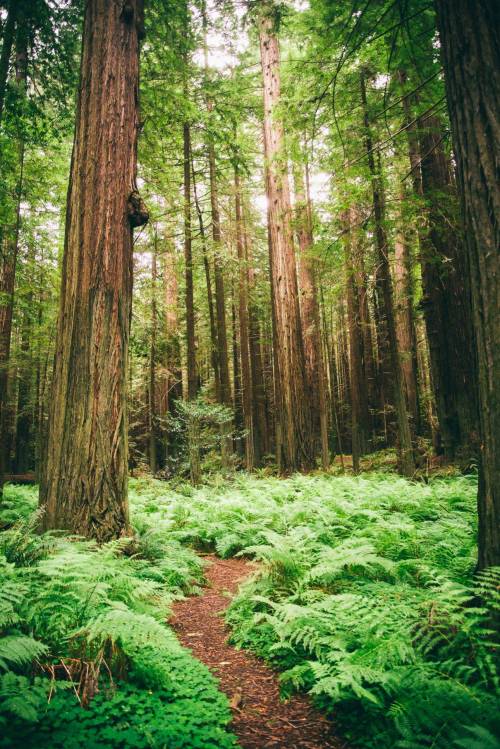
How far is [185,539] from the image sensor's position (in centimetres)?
632

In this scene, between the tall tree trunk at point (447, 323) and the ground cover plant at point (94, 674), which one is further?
the tall tree trunk at point (447, 323)

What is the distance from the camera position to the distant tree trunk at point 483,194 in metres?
2.62

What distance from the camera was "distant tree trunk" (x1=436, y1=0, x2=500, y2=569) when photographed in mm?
2615

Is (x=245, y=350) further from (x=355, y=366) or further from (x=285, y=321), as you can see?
(x=285, y=321)

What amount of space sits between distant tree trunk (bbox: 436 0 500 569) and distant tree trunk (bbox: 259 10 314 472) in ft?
22.3

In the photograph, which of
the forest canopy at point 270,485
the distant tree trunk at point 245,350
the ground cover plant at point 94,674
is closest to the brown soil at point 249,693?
the forest canopy at point 270,485

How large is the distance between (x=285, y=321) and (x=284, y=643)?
791 centimetres

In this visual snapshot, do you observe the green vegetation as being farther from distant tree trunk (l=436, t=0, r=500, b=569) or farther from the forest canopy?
distant tree trunk (l=436, t=0, r=500, b=569)

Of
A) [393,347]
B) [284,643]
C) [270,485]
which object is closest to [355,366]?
[393,347]

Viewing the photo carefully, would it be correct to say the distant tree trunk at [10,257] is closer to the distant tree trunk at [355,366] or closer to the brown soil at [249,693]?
the brown soil at [249,693]

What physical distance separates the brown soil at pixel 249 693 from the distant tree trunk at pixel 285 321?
232 inches

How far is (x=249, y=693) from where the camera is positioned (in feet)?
8.64

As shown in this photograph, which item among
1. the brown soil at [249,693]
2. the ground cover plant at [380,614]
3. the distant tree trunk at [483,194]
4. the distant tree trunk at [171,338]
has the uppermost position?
the distant tree trunk at [171,338]

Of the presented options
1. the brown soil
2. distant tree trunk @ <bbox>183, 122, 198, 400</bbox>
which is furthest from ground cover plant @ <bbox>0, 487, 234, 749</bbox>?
distant tree trunk @ <bbox>183, 122, 198, 400</bbox>
